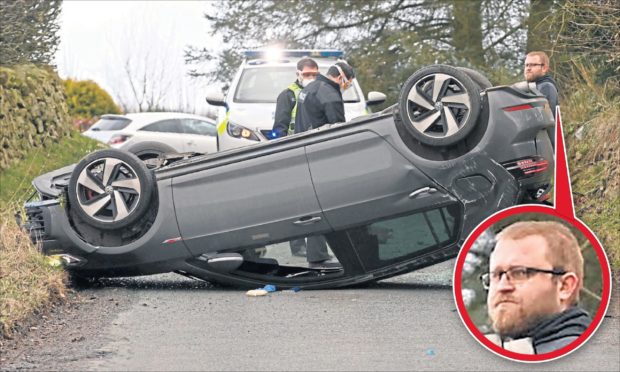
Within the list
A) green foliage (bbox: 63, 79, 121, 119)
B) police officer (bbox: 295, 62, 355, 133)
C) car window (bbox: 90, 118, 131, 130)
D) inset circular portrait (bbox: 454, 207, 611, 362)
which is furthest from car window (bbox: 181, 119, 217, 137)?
inset circular portrait (bbox: 454, 207, 611, 362)

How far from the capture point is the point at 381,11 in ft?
87.9

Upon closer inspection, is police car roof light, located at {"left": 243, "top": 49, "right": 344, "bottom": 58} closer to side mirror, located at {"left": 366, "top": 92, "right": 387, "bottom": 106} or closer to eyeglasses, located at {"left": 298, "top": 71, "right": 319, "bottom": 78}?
side mirror, located at {"left": 366, "top": 92, "right": 387, "bottom": 106}

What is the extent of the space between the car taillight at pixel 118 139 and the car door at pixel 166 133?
0.34 metres

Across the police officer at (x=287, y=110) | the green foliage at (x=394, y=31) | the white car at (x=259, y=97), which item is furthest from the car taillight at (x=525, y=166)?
the green foliage at (x=394, y=31)

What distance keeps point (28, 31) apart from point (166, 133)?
979 centimetres

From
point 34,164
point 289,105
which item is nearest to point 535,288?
point 289,105

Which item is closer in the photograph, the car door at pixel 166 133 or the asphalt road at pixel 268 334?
the asphalt road at pixel 268 334

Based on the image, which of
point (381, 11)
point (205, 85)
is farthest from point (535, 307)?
point (205, 85)

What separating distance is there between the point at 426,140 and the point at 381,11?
18557 millimetres

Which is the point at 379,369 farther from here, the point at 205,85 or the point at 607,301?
the point at 205,85

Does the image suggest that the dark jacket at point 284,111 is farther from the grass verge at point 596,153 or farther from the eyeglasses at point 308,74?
the grass verge at point 596,153

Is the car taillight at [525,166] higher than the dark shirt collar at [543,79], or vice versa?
the dark shirt collar at [543,79]

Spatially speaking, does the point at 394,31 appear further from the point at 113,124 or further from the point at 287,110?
the point at 287,110

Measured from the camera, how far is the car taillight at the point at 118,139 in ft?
82.6
